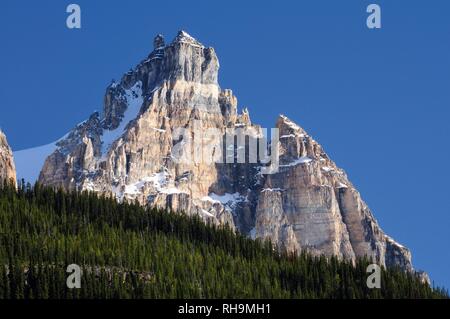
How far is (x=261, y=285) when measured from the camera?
19262cm

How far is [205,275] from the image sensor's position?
191000mm
